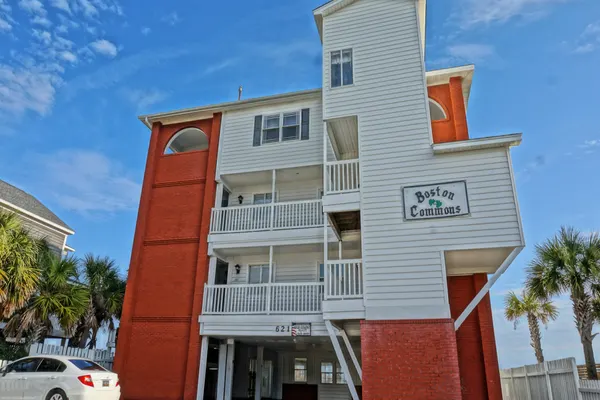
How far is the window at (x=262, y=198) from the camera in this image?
16.6m

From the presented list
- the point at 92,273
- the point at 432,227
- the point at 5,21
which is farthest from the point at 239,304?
the point at 5,21

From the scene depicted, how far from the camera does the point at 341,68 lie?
1357 cm

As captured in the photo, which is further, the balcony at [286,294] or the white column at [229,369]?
the white column at [229,369]

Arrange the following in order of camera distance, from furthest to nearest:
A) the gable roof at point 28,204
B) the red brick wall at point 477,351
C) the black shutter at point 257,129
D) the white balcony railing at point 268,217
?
the gable roof at point 28,204 → the black shutter at point 257,129 → the white balcony railing at point 268,217 → the red brick wall at point 477,351

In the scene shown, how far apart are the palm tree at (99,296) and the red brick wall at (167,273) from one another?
11.1 feet

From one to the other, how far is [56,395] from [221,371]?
21.6ft

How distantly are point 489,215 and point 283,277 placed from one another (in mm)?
7893

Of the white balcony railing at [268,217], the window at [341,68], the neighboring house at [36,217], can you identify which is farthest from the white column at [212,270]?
the neighboring house at [36,217]

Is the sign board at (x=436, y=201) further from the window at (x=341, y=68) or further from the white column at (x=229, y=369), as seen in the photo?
the white column at (x=229, y=369)

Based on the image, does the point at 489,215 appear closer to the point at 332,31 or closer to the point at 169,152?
the point at 332,31

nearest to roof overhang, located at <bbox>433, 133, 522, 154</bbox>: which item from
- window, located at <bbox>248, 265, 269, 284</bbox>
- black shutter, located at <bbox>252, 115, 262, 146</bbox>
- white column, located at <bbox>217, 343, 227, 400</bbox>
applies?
black shutter, located at <bbox>252, 115, 262, 146</bbox>

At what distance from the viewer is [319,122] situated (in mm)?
15383

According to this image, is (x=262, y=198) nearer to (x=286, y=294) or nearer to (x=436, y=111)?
(x=286, y=294)

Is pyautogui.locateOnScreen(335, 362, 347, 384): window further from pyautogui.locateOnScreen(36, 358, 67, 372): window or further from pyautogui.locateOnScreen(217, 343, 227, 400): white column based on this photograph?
pyautogui.locateOnScreen(36, 358, 67, 372): window
